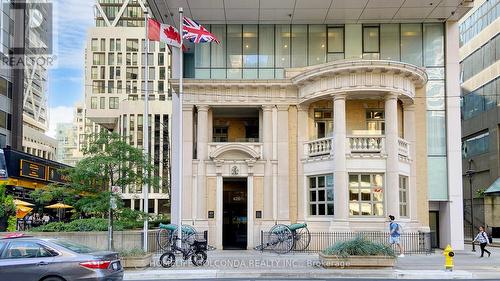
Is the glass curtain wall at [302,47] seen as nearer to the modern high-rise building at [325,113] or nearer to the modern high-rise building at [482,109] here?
the modern high-rise building at [325,113]

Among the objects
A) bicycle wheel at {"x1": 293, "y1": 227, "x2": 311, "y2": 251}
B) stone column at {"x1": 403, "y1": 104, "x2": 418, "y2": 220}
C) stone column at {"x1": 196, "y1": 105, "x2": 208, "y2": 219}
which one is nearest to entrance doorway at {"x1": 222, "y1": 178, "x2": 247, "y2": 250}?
stone column at {"x1": 196, "y1": 105, "x2": 208, "y2": 219}

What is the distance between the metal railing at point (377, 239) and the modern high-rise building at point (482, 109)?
25.6 m

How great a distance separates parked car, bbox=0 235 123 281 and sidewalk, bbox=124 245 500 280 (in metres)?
5.28

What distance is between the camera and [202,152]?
29.8m

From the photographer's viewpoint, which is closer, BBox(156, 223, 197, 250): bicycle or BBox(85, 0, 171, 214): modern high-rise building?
BBox(156, 223, 197, 250): bicycle

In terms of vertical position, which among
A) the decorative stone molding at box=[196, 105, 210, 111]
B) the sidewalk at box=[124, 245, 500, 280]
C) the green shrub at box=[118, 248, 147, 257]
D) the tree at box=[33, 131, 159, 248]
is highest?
the decorative stone molding at box=[196, 105, 210, 111]

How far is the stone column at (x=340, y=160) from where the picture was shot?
27234mm

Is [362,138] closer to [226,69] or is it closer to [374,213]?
[374,213]

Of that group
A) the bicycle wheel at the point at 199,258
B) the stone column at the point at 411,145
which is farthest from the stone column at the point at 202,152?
the stone column at the point at 411,145

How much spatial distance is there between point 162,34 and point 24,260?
1339cm

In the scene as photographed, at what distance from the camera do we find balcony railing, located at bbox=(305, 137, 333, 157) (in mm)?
28656

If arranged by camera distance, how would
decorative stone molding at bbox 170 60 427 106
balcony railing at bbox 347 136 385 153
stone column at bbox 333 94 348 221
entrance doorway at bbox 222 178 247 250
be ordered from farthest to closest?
entrance doorway at bbox 222 178 247 250 → balcony railing at bbox 347 136 385 153 → decorative stone molding at bbox 170 60 427 106 → stone column at bbox 333 94 348 221

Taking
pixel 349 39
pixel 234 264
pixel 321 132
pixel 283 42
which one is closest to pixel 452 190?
pixel 321 132

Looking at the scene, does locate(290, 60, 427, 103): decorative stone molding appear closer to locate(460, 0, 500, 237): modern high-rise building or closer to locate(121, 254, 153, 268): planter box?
locate(121, 254, 153, 268): planter box
